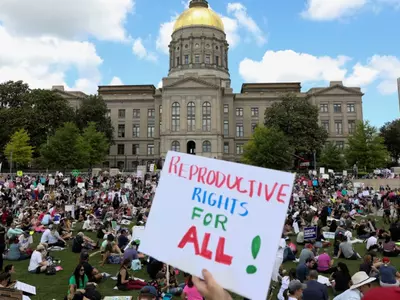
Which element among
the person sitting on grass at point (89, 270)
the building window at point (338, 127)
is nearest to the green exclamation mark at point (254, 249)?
the person sitting on grass at point (89, 270)

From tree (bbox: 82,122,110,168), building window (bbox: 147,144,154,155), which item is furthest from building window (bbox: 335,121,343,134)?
tree (bbox: 82,122,110,168)

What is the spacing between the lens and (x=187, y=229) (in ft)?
10.9

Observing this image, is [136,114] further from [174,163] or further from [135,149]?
[174,163]

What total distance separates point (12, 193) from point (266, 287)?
27036 mm

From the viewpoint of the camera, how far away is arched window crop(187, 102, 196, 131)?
216 feet

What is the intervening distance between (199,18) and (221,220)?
8175cm

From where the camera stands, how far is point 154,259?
11141 mm

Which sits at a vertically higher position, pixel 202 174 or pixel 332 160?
pixel 332 160

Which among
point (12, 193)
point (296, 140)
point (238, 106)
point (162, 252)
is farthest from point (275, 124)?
point (162, 252)

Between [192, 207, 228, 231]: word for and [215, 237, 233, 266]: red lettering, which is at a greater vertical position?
[192, 207, 228, 231]: word for

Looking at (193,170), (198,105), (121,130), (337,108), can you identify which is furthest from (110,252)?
(337,108)

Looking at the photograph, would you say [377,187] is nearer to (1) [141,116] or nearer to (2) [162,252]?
(2) [162,252]

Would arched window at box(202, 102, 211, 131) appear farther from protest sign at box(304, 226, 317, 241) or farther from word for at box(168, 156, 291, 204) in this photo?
word for at box(168, 156, 291, 204)

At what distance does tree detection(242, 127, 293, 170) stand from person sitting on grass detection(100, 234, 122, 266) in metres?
40.6
